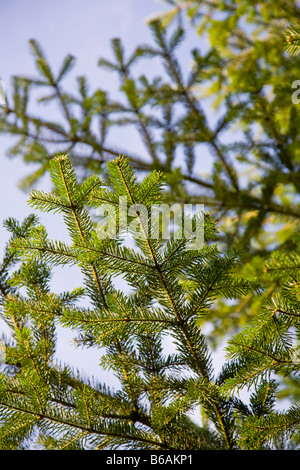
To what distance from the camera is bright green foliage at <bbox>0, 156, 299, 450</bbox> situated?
3.70 feet

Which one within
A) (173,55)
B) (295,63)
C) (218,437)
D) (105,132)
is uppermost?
(295,63)

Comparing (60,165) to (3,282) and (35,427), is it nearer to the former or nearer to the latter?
(3,282)

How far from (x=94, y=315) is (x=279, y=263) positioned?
2.18 ft

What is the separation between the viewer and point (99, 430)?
120cm

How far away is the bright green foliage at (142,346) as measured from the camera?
113cm

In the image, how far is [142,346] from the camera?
57.8 inches

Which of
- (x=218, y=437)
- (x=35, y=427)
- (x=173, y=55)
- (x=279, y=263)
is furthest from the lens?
(x=173, y=55)

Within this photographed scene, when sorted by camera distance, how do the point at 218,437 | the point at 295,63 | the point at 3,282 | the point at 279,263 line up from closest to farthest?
the point at 279,263, the point at 218,437, the point at 3,282, the point at 295,63

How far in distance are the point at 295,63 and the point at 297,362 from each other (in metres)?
3.51

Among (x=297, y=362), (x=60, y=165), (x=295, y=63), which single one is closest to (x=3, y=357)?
(x=60, y=165)

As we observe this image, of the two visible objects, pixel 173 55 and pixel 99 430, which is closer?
pixel 99 430

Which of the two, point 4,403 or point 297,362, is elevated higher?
point 297,362

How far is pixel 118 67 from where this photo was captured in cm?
360

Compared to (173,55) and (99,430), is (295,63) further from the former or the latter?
(99,430)
